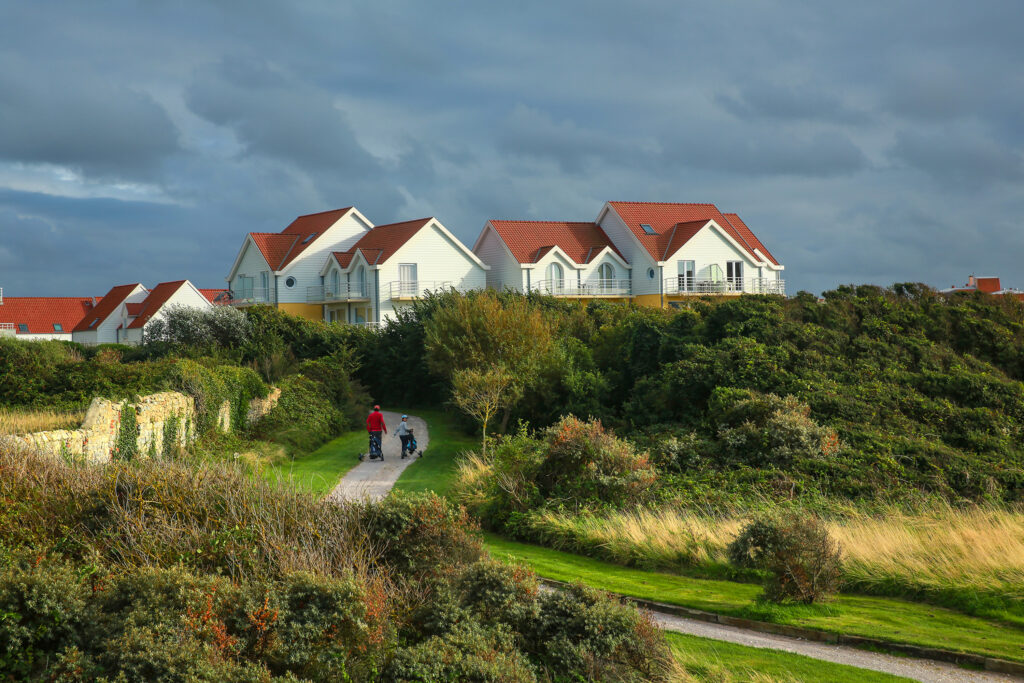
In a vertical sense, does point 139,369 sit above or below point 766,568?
above

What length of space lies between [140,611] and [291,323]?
33451 mm

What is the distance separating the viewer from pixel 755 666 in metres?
8.30

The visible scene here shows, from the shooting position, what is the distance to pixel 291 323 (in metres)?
39.1

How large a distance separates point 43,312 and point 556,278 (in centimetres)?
4603

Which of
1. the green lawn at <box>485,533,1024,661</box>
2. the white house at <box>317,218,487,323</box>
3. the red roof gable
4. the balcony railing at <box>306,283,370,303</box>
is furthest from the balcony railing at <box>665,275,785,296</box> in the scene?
the green lawn at <box>485,533,1024,661</box>

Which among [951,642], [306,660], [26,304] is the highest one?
[26,304]

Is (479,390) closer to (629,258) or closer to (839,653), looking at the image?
(839,653)

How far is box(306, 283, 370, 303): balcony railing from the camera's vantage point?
5144cm

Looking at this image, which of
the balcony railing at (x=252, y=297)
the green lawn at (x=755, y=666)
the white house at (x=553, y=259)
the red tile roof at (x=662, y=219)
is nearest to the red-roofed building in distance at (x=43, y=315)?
the balcony railing at (x=252, y=297)

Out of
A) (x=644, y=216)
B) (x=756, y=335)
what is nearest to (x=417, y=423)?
(x=756, y=335)

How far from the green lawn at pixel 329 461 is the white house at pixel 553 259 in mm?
25234

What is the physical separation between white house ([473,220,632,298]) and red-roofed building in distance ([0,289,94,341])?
38.1 m

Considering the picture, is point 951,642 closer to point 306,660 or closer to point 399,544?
point 399,544

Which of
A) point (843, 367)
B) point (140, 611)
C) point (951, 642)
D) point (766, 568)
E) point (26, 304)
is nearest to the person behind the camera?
point (140, 611)
